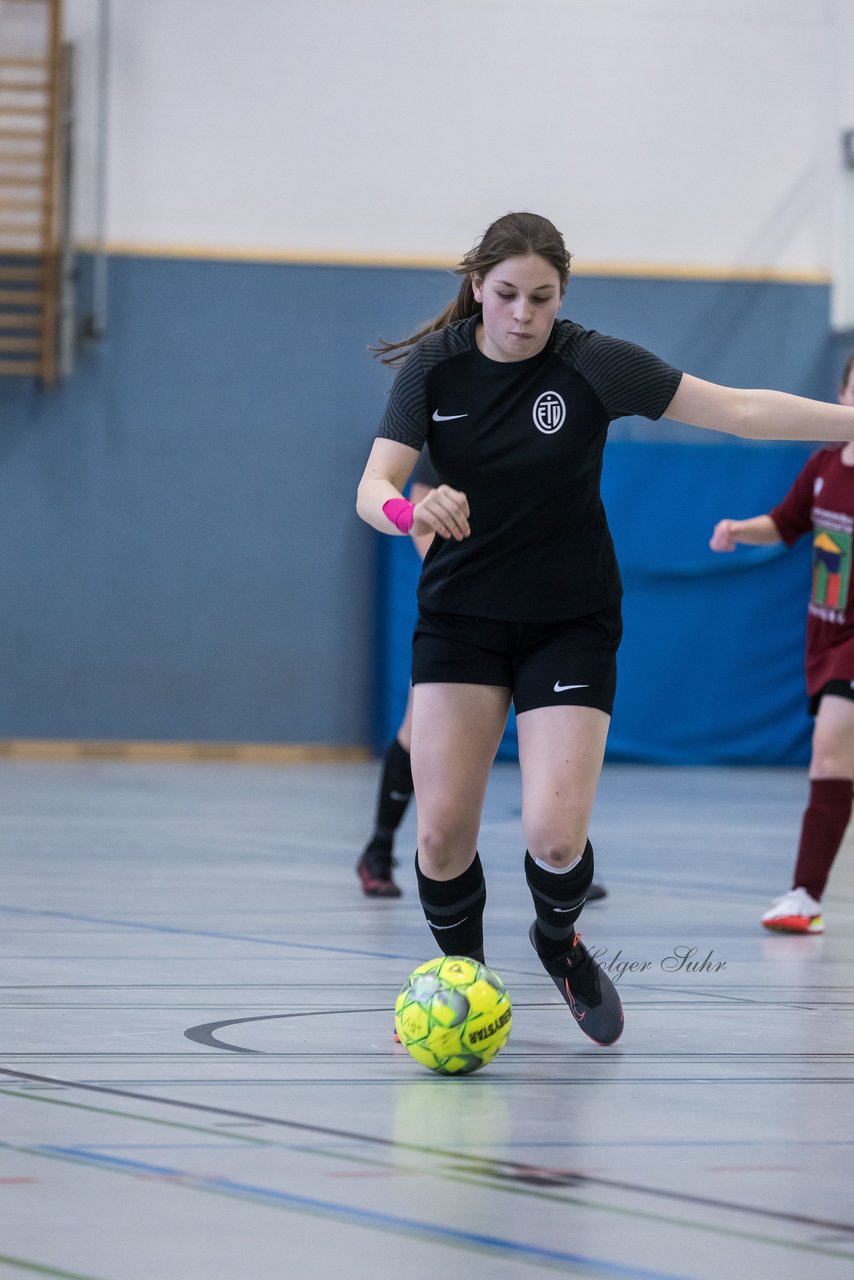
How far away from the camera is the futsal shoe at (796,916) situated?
5.75 metres

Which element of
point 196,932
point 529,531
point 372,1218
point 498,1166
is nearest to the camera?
point 372,1218

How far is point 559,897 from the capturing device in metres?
3.79

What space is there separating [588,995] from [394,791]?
2.59 m

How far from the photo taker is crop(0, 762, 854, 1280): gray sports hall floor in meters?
2.40

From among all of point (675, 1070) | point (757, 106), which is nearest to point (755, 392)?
point (675, 1070)

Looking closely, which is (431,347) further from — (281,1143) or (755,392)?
Answer: (281,1143)

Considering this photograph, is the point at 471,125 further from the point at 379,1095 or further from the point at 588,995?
the point at 379,1095

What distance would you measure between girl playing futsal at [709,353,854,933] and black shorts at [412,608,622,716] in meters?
2.05

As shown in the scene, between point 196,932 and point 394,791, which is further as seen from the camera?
point 394,791

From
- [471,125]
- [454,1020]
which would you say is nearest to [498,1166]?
[454,1020]

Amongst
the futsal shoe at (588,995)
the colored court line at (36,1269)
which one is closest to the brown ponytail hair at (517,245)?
the futsal shoe at (588,995)

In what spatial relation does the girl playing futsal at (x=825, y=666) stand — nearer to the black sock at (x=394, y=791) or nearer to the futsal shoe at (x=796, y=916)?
the futsal shoe at (x=796, y=916)

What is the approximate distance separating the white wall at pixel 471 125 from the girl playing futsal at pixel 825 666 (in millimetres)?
8170

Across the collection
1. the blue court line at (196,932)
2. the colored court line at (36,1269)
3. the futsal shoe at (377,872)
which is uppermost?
the colored court line at (36,1269)
